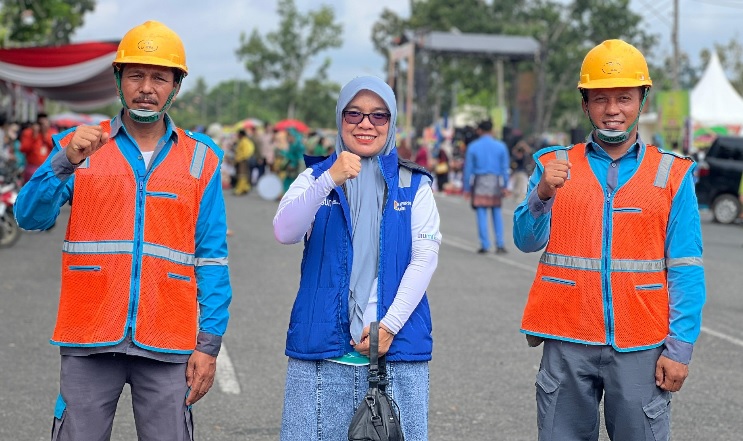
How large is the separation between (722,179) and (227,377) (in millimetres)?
17927

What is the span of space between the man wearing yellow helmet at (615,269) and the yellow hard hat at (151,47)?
1.30 meters

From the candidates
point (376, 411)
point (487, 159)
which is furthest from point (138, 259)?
point (487, 159)

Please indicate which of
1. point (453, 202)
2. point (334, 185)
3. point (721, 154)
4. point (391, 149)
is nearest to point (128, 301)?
point (334, 185)

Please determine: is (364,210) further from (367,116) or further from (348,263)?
(367,116)

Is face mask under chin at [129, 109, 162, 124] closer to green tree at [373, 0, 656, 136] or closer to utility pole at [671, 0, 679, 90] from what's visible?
utility pole at [671, 0, 679, 90]

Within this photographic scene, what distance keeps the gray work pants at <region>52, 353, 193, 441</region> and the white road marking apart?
3.57m

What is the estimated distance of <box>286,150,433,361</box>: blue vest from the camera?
3896 millimetres

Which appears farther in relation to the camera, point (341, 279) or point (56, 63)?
point (56, 63)

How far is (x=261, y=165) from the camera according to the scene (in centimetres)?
3397

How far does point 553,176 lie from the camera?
3945 mm

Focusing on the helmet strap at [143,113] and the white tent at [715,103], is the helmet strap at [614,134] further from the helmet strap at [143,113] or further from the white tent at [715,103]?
the white tent at [715,103]

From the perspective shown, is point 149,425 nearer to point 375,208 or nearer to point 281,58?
point 375,208

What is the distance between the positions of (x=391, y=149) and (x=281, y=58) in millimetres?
96756

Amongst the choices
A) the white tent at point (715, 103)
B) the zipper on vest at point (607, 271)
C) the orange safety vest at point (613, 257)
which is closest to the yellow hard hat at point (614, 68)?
the orange safety vest at point (613, 257)
